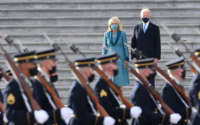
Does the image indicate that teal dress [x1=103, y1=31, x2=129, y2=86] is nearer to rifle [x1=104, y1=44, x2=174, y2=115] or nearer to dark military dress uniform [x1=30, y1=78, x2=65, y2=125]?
rifle [x1=104, y1=44, x2=174, y2=115]

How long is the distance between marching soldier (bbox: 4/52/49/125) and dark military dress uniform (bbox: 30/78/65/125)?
0.31 metres

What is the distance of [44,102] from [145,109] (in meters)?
1.36

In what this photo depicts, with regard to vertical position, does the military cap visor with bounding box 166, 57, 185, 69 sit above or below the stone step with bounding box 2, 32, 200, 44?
above

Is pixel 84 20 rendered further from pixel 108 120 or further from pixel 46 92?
pixel 108 120

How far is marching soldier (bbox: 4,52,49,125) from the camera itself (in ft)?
27.2

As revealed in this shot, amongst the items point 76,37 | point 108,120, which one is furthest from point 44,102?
point 76,37

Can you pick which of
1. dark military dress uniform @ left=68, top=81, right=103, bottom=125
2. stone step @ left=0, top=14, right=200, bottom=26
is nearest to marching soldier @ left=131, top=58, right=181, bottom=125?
dark military dress uniform @ left=68, top=81, right=103, bottom=125

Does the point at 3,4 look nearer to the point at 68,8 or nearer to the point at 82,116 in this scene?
the point at 68,8

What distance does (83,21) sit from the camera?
1597 centimetres

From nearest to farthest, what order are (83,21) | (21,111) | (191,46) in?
1. (21,111)
2. (191,46)
3. (83,21)

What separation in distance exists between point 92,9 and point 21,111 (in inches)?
317

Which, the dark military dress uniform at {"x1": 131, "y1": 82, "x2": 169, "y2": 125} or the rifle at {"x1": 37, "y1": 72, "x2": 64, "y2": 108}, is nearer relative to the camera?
the rifle at {"x1": 37, "y1": 72, "x2": 64, "y2": 108}

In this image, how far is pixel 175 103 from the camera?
377 inches

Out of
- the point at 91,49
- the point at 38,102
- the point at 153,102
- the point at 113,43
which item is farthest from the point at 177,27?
the point at 38,102
